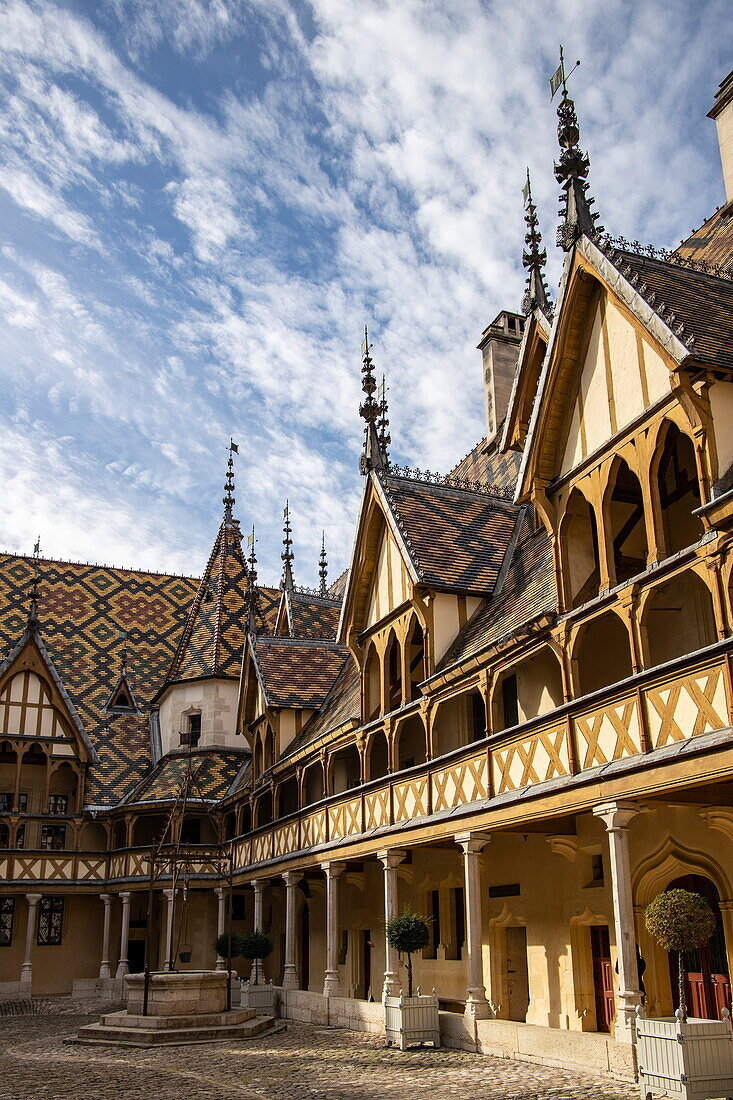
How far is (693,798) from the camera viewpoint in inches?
501

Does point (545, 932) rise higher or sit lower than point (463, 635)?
lower

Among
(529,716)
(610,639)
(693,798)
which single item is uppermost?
(610,639)

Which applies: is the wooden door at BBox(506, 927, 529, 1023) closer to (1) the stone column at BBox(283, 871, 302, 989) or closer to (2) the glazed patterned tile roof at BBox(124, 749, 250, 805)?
(1) the stone column at BBox(283, 871, 302, 989)

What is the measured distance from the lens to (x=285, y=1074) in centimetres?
1420

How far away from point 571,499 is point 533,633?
2190 mm

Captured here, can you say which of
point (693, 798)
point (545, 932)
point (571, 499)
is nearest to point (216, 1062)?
point (545, 932)

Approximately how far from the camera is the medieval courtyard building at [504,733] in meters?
13.0

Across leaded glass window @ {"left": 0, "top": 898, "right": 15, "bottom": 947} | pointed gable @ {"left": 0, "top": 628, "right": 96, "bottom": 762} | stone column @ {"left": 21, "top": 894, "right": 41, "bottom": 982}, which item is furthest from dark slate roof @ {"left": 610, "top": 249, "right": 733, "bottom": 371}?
leaded glass window @ {"left": 0, "top": 898, "right": 15, "bottom": 947}

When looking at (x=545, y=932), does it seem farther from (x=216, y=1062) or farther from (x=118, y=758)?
(x=118, y=758)

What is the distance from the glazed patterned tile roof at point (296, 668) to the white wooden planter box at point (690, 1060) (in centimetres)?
1905

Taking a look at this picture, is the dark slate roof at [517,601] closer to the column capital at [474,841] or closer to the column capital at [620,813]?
the column capital at [474,841]

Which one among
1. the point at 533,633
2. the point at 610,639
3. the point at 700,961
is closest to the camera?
the point at 700,961

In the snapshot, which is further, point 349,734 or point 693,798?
point 349,734

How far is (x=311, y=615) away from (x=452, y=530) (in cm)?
1645
